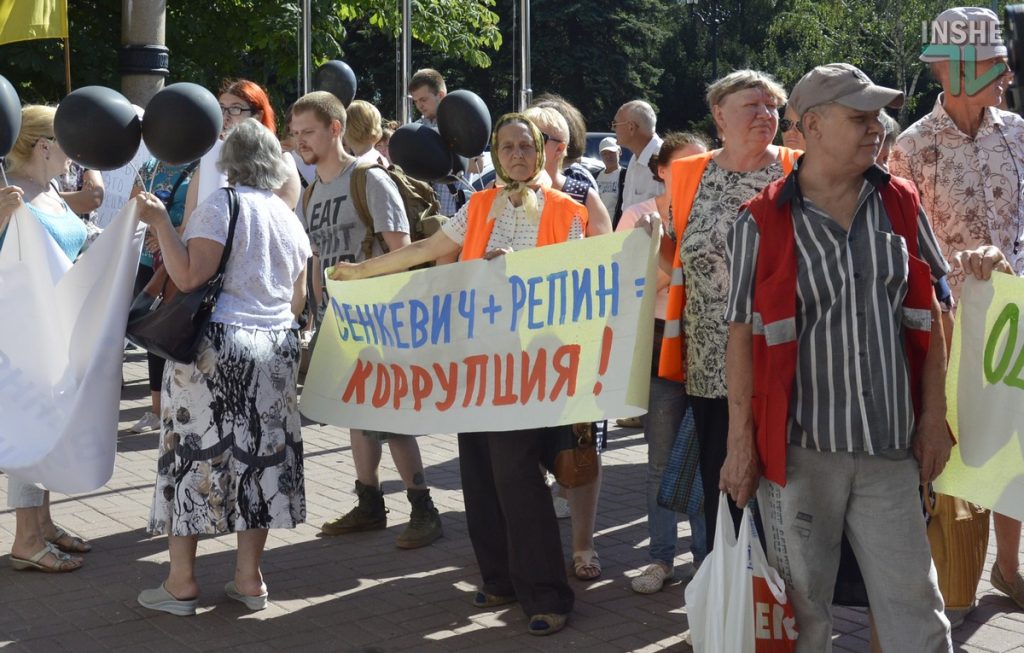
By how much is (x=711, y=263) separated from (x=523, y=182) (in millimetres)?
953

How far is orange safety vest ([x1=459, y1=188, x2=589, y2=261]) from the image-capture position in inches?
202

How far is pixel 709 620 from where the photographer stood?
382cm

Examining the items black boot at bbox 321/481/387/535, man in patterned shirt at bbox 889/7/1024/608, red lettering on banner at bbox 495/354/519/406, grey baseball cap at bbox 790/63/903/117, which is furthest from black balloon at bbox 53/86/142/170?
man in patterned shirt at bbox 889/7/1024/608

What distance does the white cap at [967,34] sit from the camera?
15.9 ft

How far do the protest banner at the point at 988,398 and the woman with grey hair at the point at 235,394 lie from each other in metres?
2.58

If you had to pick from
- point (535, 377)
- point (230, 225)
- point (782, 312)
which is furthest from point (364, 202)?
point (782, 312)

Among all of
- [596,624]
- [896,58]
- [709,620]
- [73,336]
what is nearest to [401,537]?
[596,624]

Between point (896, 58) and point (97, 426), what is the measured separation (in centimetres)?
4501

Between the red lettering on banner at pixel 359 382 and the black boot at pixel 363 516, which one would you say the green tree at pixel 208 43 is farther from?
the red lettering on banner at pixel 359 382

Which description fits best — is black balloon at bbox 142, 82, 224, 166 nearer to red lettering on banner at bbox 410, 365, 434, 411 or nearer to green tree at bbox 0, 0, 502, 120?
red lettering on banner at bbox 410, 365, 434, 411

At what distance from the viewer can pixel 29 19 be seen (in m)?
9.27

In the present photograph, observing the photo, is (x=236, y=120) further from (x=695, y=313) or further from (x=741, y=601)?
(x=741, y=601)

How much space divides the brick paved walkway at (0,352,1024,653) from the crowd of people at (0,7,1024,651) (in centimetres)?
12

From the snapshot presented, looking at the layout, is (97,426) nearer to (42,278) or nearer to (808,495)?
(42,278)
